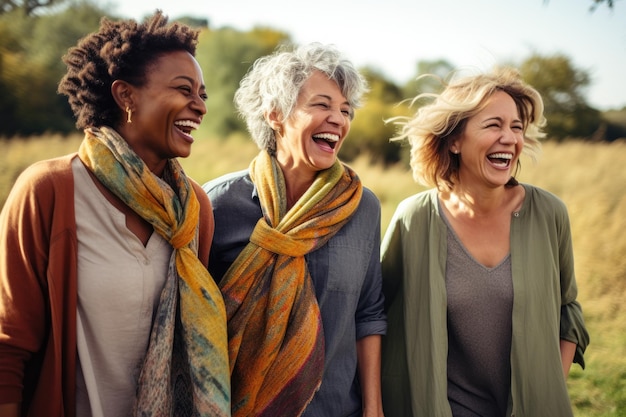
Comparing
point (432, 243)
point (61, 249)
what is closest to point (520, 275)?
point (432, 243)

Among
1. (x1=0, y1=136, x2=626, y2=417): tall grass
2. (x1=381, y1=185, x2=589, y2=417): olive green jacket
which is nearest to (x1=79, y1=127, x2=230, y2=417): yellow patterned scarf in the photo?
(x1=381, y1=185, x2=589, y2=417): olive green jacket

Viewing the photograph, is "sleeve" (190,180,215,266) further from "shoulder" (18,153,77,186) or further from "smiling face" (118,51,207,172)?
"shoulder" (18,153,77,186)

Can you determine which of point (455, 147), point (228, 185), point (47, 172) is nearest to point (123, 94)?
point (47, 172)

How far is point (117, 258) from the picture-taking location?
2.22 m

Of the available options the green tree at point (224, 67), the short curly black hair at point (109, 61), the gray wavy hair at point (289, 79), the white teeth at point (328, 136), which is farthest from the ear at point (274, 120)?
the green tree at point (224, 67)

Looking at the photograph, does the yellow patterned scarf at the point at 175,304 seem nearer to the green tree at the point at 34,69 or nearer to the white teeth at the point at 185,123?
the white teeth at the point at 185,123

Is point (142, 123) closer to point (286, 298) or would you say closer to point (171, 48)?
point (171, 48)

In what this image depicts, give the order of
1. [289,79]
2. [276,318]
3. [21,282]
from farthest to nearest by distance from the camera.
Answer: [289,79], [276,318], [21,282]

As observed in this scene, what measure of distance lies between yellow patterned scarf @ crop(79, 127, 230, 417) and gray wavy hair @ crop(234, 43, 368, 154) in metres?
0.65

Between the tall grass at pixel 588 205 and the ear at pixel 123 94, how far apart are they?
3715 millimetres

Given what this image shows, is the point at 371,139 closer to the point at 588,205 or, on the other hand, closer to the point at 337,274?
the point at 588,205

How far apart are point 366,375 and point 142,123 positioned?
1485 mm

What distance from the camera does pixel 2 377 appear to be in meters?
2.02

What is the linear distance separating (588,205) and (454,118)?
517 cm
